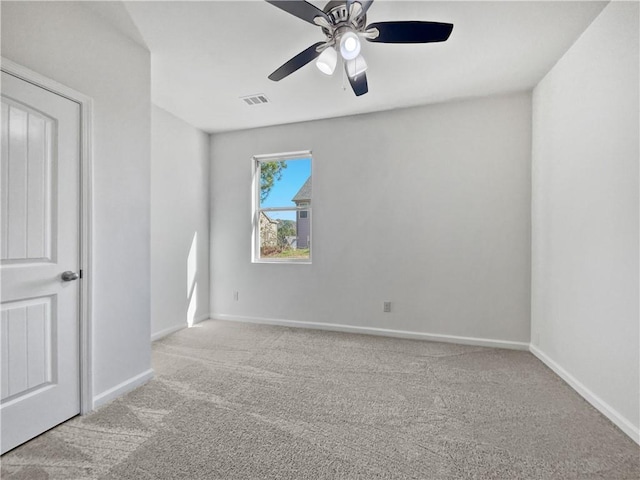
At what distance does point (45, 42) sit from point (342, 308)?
11.4ft

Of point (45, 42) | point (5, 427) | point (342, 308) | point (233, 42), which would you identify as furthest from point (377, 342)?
point (45, 42)

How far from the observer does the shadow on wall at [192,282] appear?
13.2ft

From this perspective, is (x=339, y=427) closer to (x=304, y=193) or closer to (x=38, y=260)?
(x=38, y=260)

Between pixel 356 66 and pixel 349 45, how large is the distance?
12.6 inches

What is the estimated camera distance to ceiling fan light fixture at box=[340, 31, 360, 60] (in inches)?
70.6

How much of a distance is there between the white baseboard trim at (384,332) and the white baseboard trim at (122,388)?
70.9 inches

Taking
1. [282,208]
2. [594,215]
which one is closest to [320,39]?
[282,208]

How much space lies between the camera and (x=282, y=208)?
13.8ft

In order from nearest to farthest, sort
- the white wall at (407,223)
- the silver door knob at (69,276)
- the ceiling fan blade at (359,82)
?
the silver door knob at (69,276) < the ceiling fan blade at (359,82) < the white wall at (407,223)

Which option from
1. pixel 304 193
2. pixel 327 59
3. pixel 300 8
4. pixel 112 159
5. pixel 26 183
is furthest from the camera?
pixel 304 193

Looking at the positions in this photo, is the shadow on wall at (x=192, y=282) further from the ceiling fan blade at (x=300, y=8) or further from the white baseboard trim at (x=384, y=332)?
the ceiling fan blade at (x=300, y=8)

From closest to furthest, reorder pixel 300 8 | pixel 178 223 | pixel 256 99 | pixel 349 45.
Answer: pixel 300 8 < pixel 349 45 < pixel 256 99 < pixel 178 223

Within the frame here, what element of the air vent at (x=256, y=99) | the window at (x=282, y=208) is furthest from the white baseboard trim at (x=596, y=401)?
the air vent at (x=256, y=99)

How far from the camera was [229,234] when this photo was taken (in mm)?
4340
